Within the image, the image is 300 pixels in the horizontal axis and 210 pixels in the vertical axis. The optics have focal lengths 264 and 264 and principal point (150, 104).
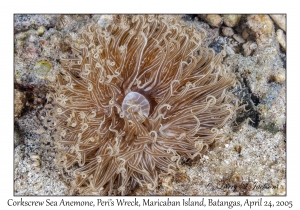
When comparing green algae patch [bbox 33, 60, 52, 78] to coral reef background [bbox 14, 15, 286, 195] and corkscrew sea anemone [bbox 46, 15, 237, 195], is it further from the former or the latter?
corkscrew sea anemone [bbox 46, 15, 237, 195]

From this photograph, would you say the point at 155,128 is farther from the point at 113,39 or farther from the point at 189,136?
the point at 113,39

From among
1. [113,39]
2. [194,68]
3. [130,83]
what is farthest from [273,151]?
[113,39]

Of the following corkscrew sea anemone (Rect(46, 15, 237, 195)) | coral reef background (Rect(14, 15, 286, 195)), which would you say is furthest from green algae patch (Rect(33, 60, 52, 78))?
corkscrew sea anemone (Rect(46, 15, 237, 195))

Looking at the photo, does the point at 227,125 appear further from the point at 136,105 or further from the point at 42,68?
the point at 42,68

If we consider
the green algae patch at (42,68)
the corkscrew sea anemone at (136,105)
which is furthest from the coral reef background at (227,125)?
the corkscrew sea anemone at (136,105)

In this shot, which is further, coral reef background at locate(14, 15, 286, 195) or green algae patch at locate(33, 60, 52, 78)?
green algae patch at locate(33, 60, 52, 78)

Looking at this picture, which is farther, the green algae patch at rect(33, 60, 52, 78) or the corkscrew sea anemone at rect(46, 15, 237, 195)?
the green algae patch at rect(33, 60, 52, 78)

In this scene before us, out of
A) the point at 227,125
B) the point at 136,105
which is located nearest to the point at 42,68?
the point at 136,105
